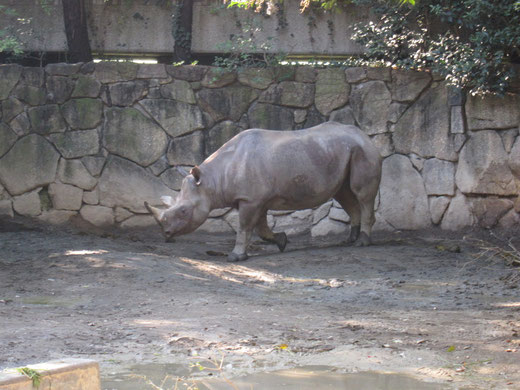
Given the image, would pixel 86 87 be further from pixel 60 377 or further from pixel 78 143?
pixel 60 377

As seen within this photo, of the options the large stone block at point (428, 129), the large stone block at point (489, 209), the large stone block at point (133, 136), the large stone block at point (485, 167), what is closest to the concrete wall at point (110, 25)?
the large stone block at point (133, 136)

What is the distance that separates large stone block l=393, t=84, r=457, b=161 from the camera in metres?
10.5

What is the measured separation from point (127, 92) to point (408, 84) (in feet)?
12.2

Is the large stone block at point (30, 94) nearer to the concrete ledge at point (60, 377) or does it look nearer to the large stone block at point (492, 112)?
the large stone block at point (492, 112)

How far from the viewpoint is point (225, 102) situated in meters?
11.0

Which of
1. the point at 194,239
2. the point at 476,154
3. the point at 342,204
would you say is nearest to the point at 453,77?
the point at 476,154

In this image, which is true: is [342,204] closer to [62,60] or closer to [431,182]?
[431,182]

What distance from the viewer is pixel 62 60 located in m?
12.3

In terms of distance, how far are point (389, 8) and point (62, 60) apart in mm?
4891

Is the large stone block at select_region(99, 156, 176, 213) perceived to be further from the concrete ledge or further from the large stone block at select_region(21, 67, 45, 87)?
the concrete ledge

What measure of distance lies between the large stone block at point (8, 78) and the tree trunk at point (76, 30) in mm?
864

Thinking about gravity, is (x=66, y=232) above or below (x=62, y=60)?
below

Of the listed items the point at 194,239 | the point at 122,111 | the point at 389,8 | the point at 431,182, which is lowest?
the point at 194,239

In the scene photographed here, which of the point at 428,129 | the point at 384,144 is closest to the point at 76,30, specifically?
the point at 384,144
